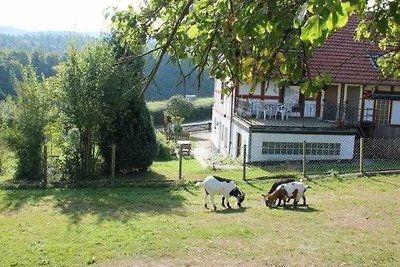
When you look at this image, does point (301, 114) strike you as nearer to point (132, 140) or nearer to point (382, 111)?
point (382, 111)

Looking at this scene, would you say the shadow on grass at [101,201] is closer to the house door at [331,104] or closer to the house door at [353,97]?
the house door at [331,104]

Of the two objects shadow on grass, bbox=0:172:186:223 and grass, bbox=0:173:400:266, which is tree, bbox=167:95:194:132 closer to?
shadow on grass, bbox=0:172:186:223

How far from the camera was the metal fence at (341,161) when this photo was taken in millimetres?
19672

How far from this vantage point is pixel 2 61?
98.1m

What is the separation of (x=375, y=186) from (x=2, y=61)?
94990mm

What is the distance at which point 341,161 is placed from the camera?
2248 centimetres

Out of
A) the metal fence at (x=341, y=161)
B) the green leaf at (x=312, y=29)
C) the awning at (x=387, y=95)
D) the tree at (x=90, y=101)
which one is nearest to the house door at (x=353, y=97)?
the awning at (x=387, y=95)

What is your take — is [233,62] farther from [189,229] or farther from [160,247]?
[189,229]

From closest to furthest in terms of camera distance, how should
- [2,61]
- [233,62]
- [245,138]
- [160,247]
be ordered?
[233,62] < [160,247] < [245,138] < [2,61]

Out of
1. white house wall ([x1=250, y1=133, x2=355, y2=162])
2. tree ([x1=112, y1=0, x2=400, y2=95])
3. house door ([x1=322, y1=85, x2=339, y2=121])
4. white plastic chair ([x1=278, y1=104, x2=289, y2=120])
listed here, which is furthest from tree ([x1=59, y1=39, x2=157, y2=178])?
house door ([x1=322, y1=85, x2=339, y2=121])

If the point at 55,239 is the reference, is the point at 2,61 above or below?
above

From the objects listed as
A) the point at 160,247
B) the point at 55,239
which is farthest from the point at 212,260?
the point at 55,239

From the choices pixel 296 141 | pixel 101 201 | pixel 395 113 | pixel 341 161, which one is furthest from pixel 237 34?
pixel 395 113

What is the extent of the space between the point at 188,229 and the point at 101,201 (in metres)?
4.27
